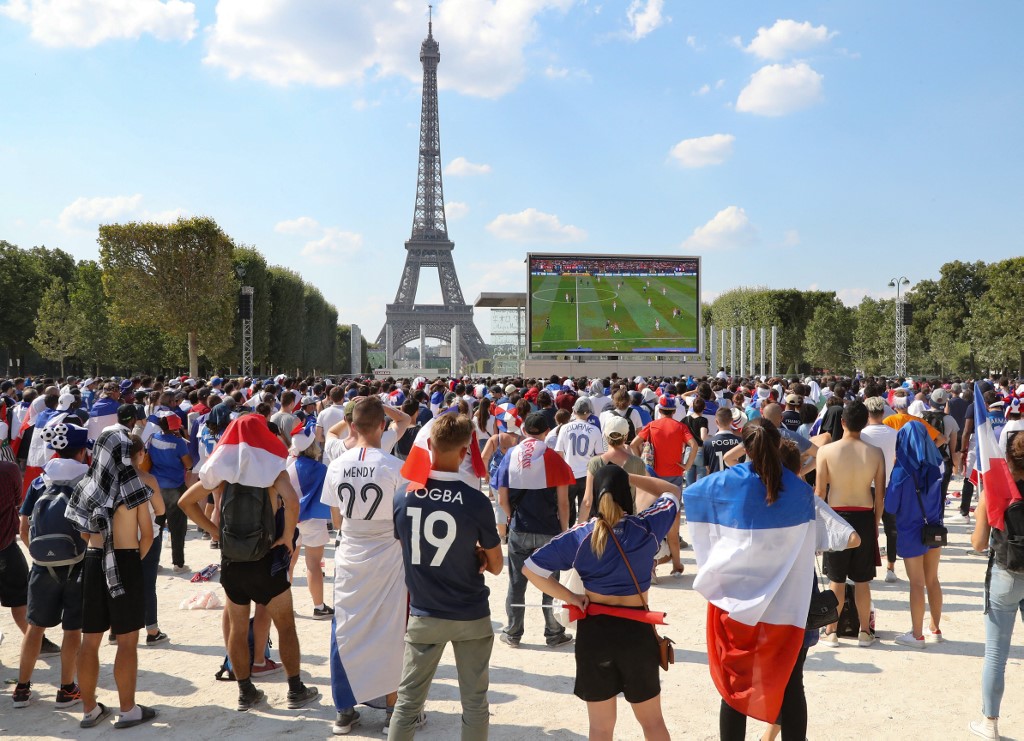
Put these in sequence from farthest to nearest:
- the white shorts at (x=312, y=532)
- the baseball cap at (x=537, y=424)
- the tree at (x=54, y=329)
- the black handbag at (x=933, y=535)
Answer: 1. the tree at (x=54, y=329)
2. the white shorts at (x=312, y=532)
3. the baseball cap at (x=537, y=424)
4. the black handbag at (x=933, y=535)

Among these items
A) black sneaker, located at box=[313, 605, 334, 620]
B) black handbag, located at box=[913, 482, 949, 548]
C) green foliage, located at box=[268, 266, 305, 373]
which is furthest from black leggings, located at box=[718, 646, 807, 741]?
green foliage, located at box=[268, 266, 305, 373]

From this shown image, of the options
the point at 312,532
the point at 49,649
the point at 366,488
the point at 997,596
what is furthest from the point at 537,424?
the point at 49,649

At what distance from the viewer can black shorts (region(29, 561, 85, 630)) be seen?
4535 mm

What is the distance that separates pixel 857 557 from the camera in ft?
17.2

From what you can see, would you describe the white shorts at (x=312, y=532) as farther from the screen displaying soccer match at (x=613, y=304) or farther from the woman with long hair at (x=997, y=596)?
the screen displaying soccer match at (x=613, y=304)

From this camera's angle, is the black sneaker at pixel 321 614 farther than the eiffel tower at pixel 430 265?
No

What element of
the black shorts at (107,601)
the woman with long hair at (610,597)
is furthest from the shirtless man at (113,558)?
the woman with long hair at (610,597)

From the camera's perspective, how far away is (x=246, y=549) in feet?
14.0

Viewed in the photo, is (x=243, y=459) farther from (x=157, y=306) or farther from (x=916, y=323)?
(x=916, y=323)

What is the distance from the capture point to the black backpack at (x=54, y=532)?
450 cm

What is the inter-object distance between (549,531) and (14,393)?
1283 centimetres

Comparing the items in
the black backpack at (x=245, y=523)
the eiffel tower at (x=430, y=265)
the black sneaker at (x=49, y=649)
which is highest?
the eiffel tower at (x=430, y=265)

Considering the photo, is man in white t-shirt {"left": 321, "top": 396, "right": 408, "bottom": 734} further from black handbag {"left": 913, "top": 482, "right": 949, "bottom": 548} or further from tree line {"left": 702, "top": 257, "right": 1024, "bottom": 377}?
tree line {"left": 702, "top": 257, "right": 1024, "bottom": 377}

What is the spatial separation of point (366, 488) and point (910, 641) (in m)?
4.34
